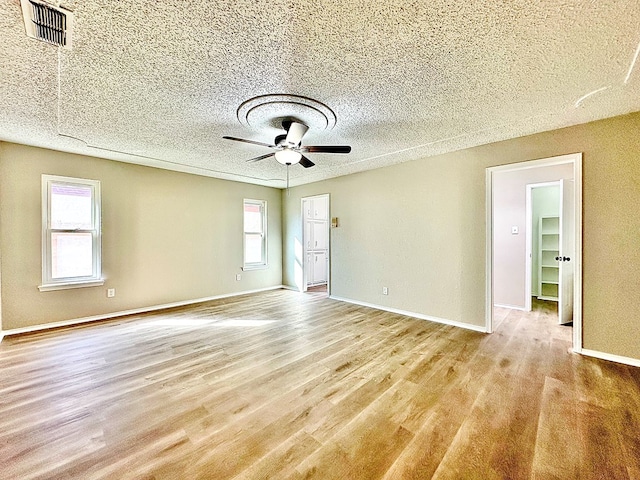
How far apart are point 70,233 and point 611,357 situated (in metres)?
6.76

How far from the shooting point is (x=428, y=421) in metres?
1.83

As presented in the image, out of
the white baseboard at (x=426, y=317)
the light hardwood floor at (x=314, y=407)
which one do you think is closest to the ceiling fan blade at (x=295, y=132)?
the light hardwood floor at (x=314, y=407)

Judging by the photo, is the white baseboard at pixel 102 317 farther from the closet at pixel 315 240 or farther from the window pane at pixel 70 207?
the closet at pixel 315 240

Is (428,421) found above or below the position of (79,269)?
below

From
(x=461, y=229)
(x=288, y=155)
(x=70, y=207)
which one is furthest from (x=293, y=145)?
(x=70, y=207)

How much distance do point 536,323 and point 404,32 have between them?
4223mm

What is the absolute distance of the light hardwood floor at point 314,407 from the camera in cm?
149

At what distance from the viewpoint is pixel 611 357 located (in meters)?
2.70

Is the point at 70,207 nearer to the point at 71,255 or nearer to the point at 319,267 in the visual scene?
the point at 71,255

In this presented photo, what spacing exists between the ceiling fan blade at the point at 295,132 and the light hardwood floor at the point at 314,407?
7.36ft

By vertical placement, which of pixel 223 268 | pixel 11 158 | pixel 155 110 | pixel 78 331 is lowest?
pixel 78 331

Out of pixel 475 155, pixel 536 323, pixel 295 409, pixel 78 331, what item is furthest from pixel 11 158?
pixel 536 323

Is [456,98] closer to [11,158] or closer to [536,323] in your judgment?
[536,323]

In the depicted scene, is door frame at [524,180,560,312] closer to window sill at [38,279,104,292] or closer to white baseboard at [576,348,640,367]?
white baseboard at [576,348,640,367]
